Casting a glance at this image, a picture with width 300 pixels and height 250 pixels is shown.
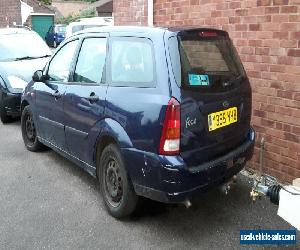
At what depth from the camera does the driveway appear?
3783 millimetres

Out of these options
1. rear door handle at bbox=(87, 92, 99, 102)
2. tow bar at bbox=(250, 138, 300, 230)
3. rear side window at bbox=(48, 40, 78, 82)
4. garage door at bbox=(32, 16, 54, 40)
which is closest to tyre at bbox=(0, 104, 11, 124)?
rear side window at bbox=(48, 40, 78, 82)

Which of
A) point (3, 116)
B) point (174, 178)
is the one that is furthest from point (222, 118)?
point (3, 116)

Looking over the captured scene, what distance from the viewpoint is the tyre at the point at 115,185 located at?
3922mm

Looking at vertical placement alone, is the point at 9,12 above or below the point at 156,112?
above

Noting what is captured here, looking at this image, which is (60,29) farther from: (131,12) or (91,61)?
(91,61)

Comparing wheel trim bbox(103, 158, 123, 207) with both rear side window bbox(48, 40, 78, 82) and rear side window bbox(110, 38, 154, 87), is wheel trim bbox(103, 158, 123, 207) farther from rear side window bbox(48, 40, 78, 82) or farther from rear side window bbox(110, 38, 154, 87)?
rear side window bbox(48, 40, 78, 82)

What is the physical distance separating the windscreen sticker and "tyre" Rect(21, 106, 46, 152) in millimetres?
3178

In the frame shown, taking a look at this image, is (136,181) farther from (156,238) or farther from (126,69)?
(126,69)

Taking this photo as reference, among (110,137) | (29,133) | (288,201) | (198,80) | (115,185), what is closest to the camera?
(288,201)

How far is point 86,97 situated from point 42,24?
3516 centimetres

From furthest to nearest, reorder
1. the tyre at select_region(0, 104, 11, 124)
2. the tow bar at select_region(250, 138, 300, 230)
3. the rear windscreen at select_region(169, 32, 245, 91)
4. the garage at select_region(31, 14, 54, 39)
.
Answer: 1. the garage at select_region(31, 14, 54, 39)
2. the tyre at select_region(0, 104, 11, 124)
3. the rear windscreen at select_region(169, 32, 245, 91)
4. the tow bar at select_region(250, 138, 300, 230)

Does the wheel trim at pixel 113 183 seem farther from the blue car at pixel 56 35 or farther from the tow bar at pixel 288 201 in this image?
the blue car at pixel 56 35

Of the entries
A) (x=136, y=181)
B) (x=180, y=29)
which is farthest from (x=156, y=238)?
(x=180, y=29)

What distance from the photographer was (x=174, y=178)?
3.47 meters
